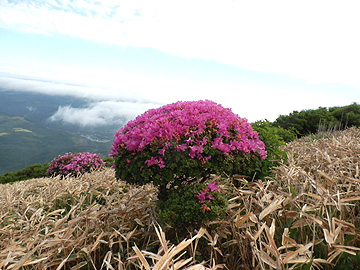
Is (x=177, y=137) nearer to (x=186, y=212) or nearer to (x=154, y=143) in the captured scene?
(x=154, y=143)

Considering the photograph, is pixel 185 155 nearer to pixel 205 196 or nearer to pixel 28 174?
pixel 205 196

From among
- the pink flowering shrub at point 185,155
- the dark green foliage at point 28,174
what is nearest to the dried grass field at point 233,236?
the pink flowering shrub at point 185,155

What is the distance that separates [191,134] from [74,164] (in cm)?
805

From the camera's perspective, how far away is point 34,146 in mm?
157000

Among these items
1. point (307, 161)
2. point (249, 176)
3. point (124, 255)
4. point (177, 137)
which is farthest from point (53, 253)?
point (307, 161)

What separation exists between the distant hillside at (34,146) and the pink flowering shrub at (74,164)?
410 feet

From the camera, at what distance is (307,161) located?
160 inches

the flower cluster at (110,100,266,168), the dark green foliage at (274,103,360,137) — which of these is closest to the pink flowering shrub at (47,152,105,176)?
the flower cluster at (110,100,266,168)

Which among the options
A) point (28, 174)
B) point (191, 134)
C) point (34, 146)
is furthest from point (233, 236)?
point (34, 146)

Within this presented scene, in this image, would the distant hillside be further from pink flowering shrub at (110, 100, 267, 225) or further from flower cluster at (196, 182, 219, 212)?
flower cluster at (196, 182, 219, 212)

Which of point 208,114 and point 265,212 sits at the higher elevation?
point 208,114

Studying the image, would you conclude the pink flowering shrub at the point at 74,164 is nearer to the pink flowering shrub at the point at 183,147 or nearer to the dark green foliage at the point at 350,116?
the pink flowering shrub at the point at 183,147

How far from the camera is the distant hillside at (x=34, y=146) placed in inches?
5123

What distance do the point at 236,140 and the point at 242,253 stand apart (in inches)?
46.6
